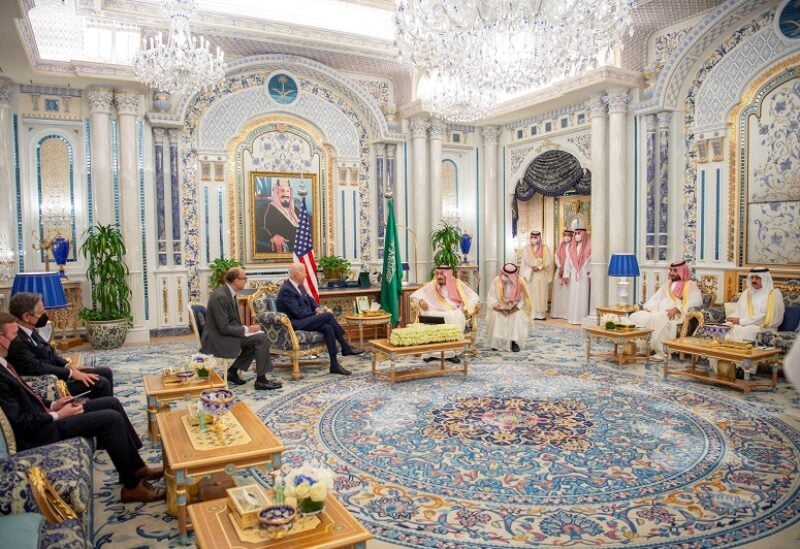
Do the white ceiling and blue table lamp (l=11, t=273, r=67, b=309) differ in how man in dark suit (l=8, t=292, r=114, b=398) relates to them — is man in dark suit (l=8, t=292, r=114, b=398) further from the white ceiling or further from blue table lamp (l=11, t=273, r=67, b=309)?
the white ceiling

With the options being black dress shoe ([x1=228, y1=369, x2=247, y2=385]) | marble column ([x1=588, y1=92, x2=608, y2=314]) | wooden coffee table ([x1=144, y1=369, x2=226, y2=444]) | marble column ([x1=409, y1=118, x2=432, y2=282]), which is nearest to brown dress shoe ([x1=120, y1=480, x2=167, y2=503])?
wooden coffee table ([x1=144, y1=369, x2=226, y2=444])

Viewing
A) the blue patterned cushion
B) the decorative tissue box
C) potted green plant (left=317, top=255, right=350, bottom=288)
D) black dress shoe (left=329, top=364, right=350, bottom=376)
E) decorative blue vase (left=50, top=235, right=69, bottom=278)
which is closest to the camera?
the decorative tissue box

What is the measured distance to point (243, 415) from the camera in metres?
3.91

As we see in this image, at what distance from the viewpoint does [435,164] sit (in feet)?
38.3

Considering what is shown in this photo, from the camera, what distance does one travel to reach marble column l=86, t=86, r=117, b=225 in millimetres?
8992

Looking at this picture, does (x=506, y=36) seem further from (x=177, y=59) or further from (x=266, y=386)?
(x=266, y=386)

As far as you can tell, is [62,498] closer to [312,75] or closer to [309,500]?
[309,500]

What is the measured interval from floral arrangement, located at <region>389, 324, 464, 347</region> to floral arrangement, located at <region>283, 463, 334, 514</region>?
4105 millimetres

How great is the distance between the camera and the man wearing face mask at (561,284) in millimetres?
11562

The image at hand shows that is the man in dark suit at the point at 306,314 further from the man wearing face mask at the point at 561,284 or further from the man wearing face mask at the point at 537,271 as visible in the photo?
the man wearing face mask at the point at 561,284

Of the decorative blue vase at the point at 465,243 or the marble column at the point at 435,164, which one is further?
the decorative blue vase at the point at 465,243

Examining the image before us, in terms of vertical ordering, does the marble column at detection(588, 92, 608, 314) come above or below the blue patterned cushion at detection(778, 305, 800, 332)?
above

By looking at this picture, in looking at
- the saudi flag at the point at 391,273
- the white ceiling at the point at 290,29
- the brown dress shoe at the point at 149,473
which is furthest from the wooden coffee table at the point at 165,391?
the white ceiling at the point at 290,29

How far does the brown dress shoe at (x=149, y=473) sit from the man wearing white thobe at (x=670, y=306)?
240 inches
